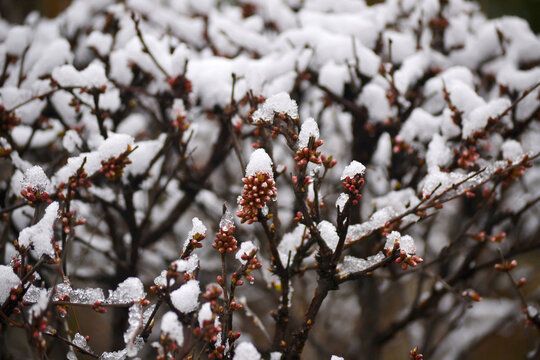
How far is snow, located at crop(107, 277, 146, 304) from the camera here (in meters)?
1.40

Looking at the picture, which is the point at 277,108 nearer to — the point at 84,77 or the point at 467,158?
the point at 467,158

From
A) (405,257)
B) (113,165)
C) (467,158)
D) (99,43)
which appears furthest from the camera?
(99,43)

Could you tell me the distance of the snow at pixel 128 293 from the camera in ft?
4.61

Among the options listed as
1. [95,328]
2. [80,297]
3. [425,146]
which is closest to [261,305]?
[95,328]

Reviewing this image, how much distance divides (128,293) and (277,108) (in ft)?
3.15

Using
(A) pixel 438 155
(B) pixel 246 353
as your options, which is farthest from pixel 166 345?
(A) pixel 438 155

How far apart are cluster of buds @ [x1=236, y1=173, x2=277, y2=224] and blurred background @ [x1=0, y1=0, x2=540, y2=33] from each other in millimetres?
3688

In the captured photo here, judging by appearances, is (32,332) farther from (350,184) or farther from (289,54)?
(289,54)

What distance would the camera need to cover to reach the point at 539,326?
1752 mm

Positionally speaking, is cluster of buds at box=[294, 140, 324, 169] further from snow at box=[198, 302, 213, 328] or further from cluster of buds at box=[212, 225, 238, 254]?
snow at box=[198, 302, 213, 328]

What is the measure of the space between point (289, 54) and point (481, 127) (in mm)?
1305

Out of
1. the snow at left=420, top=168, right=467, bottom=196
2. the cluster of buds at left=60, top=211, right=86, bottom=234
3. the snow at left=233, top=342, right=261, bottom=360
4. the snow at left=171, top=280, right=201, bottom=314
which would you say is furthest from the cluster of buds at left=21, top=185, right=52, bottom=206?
the snow at left=420, top=168, right=467, bottom=196

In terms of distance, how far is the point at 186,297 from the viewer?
1.31 m

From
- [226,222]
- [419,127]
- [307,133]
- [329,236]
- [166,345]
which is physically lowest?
[166,345]
